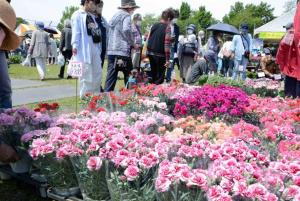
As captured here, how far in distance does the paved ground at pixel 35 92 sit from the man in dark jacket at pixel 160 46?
5.95 ft

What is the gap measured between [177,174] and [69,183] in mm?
1024

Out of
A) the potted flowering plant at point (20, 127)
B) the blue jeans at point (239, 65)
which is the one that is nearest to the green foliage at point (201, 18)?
the blue jeans at point (239, 65)

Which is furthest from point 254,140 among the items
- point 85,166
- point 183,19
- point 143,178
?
point 183,19

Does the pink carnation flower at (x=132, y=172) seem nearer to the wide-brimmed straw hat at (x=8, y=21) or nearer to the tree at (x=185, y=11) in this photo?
the wide-brimmed straw hat at (x=8, y=21)

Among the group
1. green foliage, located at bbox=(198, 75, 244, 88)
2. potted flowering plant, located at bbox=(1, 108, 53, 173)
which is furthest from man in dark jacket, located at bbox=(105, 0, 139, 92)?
potted flowering plant, located at bbox=(1, 108, 53, 173)

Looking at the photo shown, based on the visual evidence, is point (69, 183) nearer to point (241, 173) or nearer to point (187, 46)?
point (241, 173)

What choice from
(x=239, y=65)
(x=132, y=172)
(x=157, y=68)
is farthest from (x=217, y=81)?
(x=132, y=172)

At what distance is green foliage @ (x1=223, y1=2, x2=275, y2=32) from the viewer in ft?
202

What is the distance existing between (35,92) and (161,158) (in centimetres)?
627

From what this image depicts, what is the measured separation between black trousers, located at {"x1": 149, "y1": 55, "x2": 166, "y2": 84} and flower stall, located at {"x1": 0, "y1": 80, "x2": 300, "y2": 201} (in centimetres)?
383

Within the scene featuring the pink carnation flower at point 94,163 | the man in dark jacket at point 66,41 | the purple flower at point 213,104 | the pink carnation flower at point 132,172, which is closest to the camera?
the pink carnation flower at point 132,172

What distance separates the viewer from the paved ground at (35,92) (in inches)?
285

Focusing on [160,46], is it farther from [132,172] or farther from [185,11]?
[185,11]

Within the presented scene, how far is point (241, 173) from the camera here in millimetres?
2115
